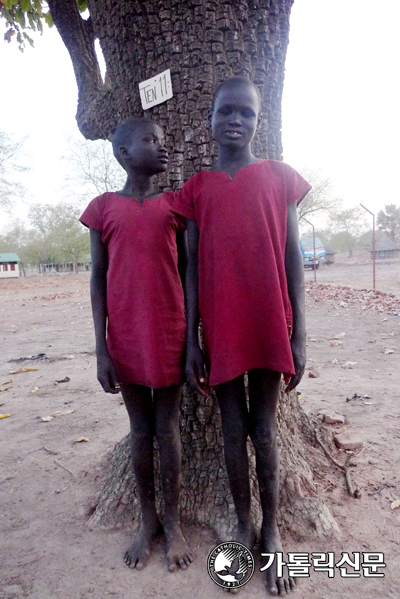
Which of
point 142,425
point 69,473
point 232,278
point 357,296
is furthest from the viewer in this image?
point 357,296

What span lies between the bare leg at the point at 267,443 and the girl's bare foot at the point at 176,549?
1.06 ft

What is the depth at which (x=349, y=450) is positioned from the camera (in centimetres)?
258

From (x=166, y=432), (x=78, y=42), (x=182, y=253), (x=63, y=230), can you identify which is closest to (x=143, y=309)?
(x=182, y=253)

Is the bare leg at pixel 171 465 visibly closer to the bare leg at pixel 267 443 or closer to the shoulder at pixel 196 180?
the bare leg at pixel 267 443

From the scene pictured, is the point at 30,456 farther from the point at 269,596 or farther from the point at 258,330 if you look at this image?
the point at 258,330

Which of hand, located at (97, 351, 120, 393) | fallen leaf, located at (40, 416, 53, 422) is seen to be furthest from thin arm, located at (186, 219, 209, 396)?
fallen leaf, located at (40, 416, 53, 422)

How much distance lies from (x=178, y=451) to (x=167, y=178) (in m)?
1.30

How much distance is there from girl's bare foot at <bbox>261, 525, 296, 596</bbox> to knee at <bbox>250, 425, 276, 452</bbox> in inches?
14.4

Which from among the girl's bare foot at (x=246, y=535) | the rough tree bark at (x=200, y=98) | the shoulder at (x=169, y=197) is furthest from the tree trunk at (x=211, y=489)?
the shoulder at (x=169, y=197)

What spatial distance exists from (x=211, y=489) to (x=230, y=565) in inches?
14.8

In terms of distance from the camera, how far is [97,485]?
239 cm

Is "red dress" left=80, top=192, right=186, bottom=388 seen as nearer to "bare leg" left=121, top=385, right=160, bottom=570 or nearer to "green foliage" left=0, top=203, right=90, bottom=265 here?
"bare leg" left=121, top=385, right=160, bottom=570

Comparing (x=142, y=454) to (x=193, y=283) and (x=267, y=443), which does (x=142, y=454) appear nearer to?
(x=267, y=443)

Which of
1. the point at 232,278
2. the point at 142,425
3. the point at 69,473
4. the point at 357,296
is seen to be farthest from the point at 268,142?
→ the point at 357,296
